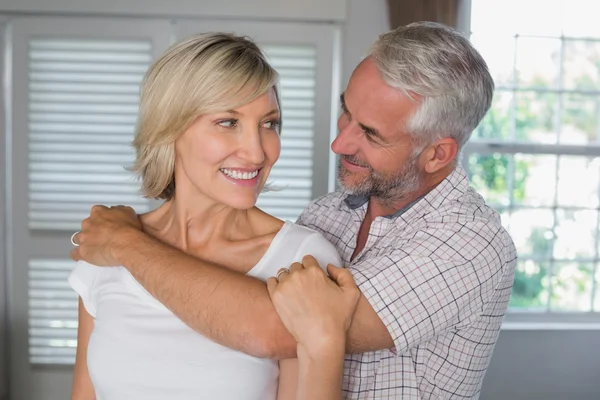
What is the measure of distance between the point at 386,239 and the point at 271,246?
12.6 inches

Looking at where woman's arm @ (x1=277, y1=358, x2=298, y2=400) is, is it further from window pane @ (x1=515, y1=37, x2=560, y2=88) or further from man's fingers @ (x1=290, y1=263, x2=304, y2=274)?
window pane @ (x1=515, y1=37, x2=560, y2=88)

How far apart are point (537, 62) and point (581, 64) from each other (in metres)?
0.26

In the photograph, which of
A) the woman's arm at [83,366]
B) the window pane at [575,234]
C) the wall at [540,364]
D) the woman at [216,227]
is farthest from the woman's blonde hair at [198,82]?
the window pane at [575,234]

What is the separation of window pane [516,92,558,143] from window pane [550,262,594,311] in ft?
2.50

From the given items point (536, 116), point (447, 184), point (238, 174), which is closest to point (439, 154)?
point (447, 184)

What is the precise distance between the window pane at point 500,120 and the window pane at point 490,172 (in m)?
0.12

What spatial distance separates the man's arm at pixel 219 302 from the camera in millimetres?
1434

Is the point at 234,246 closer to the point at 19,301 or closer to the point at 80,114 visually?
the point at 80,114

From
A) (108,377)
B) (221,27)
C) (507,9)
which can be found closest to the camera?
(108,377)

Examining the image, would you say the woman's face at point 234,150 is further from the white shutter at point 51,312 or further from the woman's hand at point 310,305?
the white shutter at point 51,312

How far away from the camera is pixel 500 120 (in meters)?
4.18

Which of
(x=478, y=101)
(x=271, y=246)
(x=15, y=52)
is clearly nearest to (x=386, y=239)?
(x=271, y=246)

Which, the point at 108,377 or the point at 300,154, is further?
the point at 300,154

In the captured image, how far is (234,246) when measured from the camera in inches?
68.1
